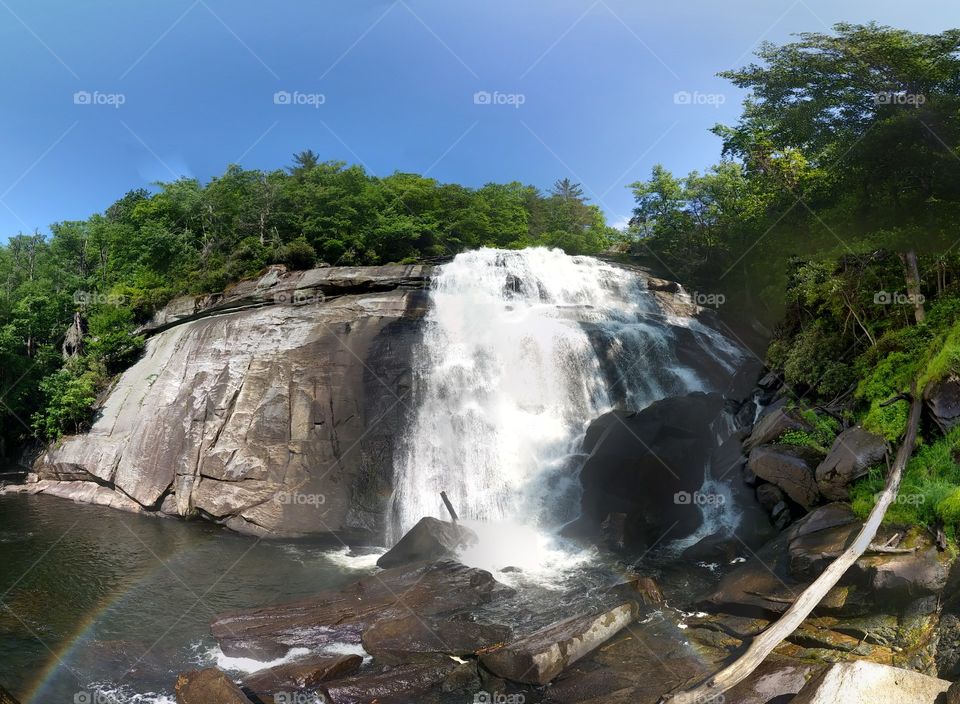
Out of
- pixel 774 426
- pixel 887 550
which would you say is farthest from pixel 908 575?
pixel 774 426

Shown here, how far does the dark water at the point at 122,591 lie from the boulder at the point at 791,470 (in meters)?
10.4

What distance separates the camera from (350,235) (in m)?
32.0

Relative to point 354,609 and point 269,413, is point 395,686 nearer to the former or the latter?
point 354,609

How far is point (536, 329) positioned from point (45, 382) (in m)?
21.8

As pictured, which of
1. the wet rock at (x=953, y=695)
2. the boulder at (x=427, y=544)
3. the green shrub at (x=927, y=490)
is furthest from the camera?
the boulder at (x=427, y=544)

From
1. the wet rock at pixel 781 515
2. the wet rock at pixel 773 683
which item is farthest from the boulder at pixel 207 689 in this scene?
the wet rock at pixel 781 515

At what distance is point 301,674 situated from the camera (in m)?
8.84

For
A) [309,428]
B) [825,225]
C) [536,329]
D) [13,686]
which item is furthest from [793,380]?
A: [13,686]

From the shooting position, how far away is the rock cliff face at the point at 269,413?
727 inches

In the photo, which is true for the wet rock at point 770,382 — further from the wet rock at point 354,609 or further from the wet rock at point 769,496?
the wet rock at point 354,609

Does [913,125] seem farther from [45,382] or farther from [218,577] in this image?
[45,382]

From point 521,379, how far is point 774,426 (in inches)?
348

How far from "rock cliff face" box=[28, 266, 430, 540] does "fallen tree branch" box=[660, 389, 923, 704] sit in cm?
1213

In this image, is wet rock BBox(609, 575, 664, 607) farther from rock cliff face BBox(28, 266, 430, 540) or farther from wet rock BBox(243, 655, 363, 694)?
rock cliff face BBox(28, 266, 430, 540)
